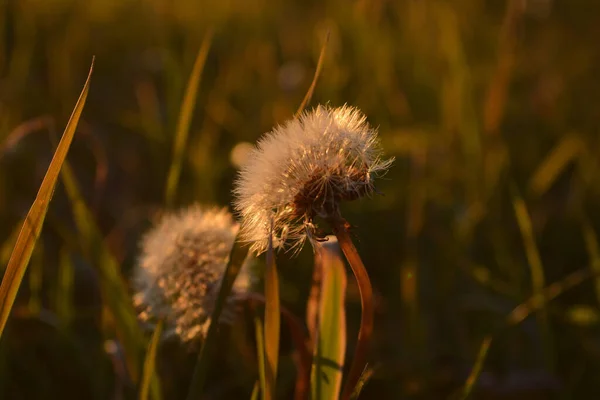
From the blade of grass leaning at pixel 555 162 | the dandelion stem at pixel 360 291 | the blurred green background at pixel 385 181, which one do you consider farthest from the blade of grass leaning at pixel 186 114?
the blade of grass leaning at pixel 555 162

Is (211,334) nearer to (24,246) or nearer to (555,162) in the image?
(24,246)

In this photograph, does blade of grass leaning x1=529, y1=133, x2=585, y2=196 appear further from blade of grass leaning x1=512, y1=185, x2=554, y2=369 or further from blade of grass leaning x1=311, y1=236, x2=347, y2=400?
blade of grass leaning x1=311, y1=236, x2=347, y2=400

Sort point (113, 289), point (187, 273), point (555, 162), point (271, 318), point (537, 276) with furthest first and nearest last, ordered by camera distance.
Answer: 1. point (555, 162)
2. point (537, 276)
3. point (113, 289)
4. point (187, 273)
5. point (271, 318)

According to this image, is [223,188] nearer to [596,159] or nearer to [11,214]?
[11,214]

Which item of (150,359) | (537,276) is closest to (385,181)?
(537,276)

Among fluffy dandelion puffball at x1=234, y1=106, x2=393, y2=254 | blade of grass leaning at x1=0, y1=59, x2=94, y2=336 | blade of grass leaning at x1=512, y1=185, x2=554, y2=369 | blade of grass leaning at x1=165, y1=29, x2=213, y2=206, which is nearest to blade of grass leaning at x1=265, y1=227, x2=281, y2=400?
fluffy dandelion puffball at x1=234, y1=106, x2=393, y2=254
